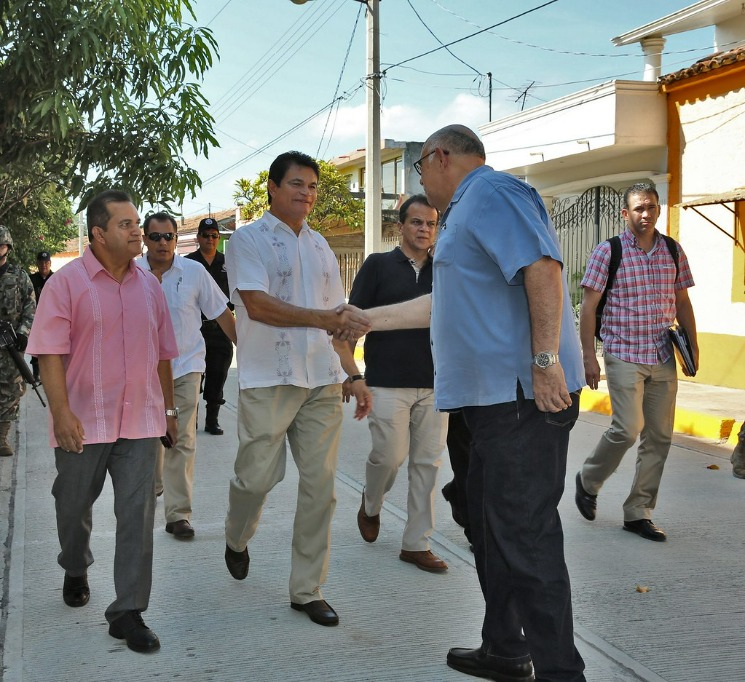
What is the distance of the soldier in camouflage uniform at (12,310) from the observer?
784cm

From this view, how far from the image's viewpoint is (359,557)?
17.6 feet

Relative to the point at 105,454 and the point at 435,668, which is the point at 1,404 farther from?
the point at 435,668

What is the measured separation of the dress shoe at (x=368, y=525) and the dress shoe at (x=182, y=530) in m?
1.02

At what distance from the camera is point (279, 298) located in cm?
441

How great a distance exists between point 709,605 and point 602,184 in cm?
1276

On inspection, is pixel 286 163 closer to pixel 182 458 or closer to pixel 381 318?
pixel 381 318

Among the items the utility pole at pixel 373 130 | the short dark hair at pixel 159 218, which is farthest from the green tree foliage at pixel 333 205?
the short dark hair at pixel 159 218

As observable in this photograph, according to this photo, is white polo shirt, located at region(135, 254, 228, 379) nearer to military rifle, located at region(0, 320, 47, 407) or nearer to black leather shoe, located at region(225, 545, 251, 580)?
black leather shoe, located at region(225, 545, 251, 580)

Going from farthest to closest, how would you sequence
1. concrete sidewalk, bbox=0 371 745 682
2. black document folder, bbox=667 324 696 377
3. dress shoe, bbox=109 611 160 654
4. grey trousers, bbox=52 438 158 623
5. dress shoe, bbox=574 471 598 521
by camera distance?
1. dress shoe, bbox=574 471 598 521
2. black document folder, bbox=667 324 696 377
3. grey trousers, bbox=52 438 158 623
4. dress shoe, bbox=109 611 160 654
5. concrete sidewalk, bbox=0 371 745 682

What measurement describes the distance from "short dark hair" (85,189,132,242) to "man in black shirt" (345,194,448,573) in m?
1.59

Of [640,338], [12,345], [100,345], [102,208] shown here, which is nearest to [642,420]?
[640,338]

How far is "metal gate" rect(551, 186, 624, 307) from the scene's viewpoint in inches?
642

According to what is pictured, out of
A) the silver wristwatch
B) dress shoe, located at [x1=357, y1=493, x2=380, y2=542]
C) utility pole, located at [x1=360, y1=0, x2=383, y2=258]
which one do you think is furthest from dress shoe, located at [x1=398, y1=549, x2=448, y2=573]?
utility pole, located at [x1=360, y1=0, x2=383, y2=258]

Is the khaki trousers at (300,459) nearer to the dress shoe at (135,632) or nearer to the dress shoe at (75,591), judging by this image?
the dress shoe at (135,632)
